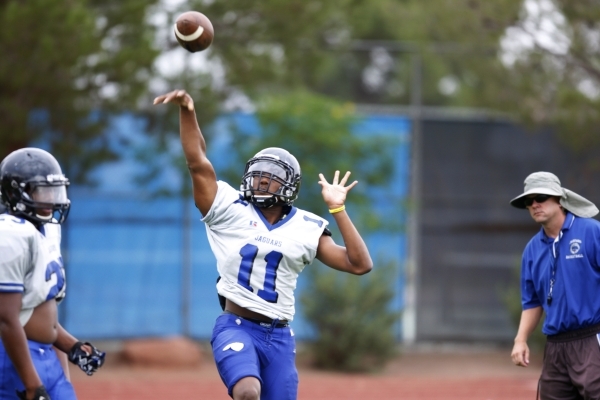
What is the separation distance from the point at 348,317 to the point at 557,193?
7129mm

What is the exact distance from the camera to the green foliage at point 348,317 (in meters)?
13.4

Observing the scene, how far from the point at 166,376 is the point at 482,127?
673 centimetres

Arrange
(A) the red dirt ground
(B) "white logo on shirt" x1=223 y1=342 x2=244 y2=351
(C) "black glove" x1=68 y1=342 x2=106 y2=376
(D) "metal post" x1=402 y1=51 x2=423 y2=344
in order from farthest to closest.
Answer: (D) "metal post" x1=402 y1=51 x2=423 y2=344 < (A) the red dirt ground < (B) "white logo on shirt" x1=223 y1=342 x2=244 y2=351 < (C) "black glove" x1=68 y1=342 x2=106 y2=376

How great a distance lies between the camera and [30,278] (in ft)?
15.9

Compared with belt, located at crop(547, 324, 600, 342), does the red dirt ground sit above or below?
below

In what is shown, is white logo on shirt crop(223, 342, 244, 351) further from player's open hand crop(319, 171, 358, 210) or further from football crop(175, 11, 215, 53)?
football crop(175, 11, 215, 53)

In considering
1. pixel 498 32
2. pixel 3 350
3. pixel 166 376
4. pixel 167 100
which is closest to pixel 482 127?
pixel 498 32

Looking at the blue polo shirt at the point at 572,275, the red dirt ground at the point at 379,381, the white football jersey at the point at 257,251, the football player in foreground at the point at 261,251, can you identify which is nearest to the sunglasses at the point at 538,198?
the blue polo shirt at the point at 572,275

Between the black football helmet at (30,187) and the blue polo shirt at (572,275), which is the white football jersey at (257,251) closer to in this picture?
the black football helmet at (30,187)

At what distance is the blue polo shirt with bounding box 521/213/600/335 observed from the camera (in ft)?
21.0

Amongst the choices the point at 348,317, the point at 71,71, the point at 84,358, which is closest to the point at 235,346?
the point at 84,358

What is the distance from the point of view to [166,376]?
42.2 feet

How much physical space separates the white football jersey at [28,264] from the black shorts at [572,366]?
11.3 feet

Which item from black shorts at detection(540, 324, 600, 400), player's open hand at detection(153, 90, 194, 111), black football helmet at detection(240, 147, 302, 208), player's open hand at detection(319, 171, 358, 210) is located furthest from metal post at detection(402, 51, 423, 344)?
player's open hand at detection(153, 90, 194, 111)
